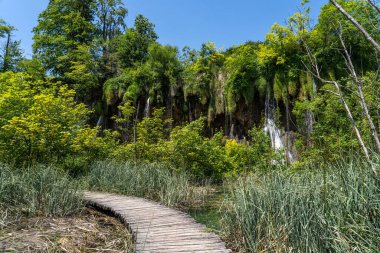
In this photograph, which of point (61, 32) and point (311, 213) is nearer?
point (311, 213)

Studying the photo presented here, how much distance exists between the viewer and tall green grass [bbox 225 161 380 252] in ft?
8.10

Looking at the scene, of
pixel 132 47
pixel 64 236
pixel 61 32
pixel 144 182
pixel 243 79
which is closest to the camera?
pixel 64 236

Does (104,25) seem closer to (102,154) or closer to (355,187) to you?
(102,154)

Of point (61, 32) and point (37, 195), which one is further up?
point (61, 32)

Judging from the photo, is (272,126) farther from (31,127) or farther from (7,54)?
(7,54)

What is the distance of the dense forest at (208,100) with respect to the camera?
175 inches

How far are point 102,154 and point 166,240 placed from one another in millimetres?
7880

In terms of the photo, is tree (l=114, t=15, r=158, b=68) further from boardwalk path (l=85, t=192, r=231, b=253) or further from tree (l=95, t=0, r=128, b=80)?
boardwalk path (l=85, t=192, r=231, b=253)

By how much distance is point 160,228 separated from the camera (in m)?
4.35

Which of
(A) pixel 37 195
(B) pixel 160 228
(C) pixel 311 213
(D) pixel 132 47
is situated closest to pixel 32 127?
(A) pixel 37 195

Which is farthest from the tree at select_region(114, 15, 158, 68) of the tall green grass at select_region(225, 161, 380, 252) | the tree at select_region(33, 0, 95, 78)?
the tall green grass at select_region(225, 161, 380, 252)

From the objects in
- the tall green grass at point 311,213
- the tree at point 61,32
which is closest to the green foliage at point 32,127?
the tall green grass at point 311,213

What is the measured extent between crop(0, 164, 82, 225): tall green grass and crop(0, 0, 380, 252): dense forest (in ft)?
5.53

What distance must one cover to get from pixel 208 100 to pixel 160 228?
41.3 feet
